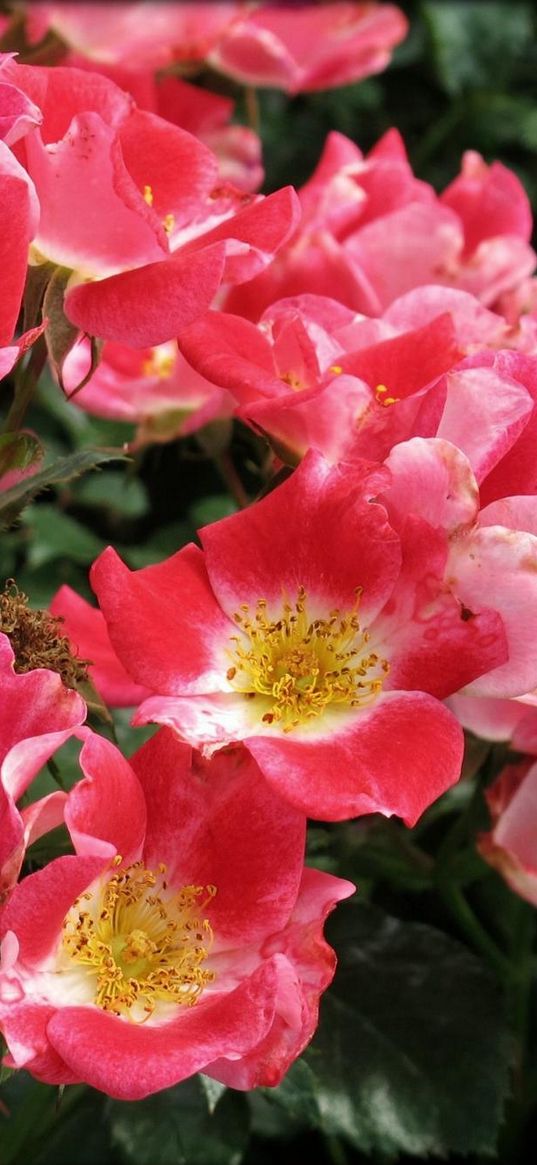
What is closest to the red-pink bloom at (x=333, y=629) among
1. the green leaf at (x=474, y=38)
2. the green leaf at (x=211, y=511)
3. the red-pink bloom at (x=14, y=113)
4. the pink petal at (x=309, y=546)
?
the pink petal at (x=309, y=546)

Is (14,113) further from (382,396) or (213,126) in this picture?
(213,126)

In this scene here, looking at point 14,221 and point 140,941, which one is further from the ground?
point 14,221

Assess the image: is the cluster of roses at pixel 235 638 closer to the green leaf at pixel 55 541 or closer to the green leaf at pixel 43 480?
the green leaf at pixel 43 480

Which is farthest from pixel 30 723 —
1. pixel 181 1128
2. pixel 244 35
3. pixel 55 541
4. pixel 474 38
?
pixel 474 38

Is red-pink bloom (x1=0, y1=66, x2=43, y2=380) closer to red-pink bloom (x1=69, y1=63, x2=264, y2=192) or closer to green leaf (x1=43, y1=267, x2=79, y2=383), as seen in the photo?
green leaf (x1=43, y1=267, x2=79, y2=383)

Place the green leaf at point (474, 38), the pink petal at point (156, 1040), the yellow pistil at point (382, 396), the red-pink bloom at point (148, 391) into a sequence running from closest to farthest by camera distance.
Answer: the pink petal at point (156, 1040), the yellow pistil at point (382, 396), the red-pink bloom at point (148, 391), the green leaf at point (474, 38)
